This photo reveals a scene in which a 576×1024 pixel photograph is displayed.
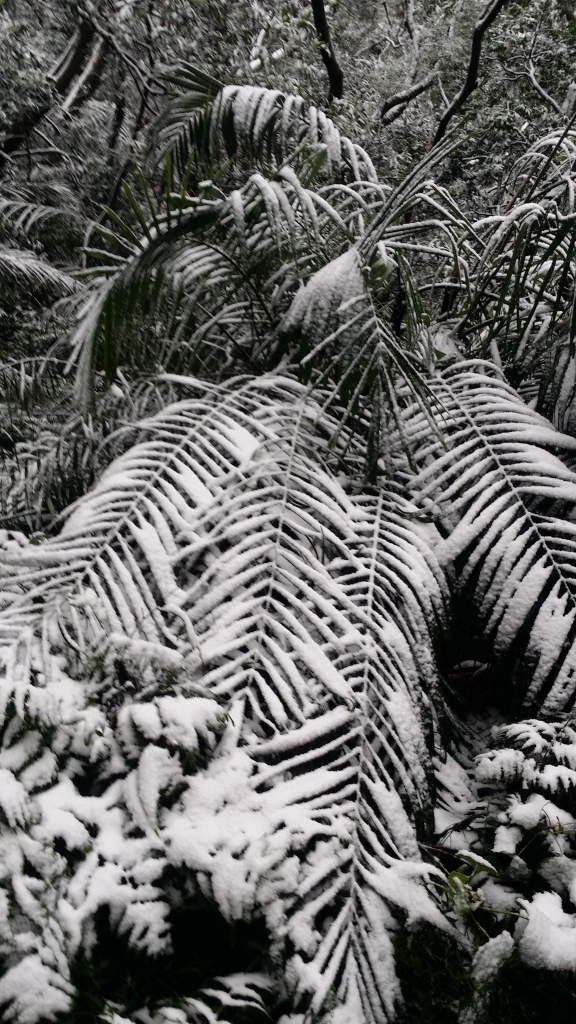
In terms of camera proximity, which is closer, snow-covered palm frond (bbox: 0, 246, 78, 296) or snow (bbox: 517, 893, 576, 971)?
snow (bbox: 517, 893, 576, 971)

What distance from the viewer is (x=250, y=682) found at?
2.82 ft

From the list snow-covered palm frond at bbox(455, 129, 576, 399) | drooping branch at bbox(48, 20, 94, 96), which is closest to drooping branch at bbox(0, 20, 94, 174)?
drooping branch at bbox(48, 20, 94, 96)

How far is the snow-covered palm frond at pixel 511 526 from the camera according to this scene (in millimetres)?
1028

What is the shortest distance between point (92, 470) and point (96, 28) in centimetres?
313

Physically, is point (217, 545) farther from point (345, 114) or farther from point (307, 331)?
point (345, 114)

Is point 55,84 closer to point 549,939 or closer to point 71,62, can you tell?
point 71,62

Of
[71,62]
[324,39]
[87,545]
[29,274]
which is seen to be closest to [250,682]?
[87,545]

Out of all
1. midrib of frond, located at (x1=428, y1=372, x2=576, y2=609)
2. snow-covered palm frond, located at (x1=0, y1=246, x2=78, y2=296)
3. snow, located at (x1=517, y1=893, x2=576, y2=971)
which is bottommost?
snow, located at (x1=517, y1=893, x2=576, y2=971)

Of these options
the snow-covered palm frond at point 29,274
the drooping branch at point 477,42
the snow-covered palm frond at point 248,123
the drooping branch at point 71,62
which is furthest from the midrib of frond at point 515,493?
the drooping branch at point 71,62

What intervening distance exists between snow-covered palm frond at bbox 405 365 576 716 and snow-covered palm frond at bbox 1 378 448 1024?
4.2 inches

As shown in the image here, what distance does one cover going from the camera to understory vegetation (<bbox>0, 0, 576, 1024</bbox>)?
2.31ft

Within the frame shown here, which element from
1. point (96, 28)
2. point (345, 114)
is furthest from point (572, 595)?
point (96, 28)

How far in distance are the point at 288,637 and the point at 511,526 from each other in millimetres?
456

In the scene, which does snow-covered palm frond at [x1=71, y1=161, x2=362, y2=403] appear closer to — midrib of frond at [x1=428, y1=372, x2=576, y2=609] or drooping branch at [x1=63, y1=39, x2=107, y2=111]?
midrib of frond at [x1=428, y1=372, x2=576, y2=609]
